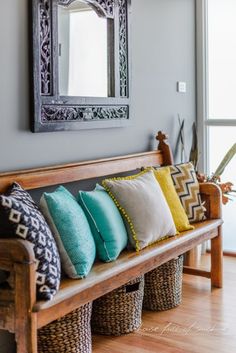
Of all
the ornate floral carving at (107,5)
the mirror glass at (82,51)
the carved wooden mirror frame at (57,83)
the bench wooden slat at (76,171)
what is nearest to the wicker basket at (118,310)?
the bench wooden slat at (76,171)

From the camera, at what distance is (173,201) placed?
3248 millimetres

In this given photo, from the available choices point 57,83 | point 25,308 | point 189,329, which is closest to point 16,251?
point 25,308

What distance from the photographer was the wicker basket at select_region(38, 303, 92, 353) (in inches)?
95.8

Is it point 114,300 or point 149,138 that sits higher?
point 149,138

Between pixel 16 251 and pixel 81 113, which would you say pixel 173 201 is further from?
pixel 16 251

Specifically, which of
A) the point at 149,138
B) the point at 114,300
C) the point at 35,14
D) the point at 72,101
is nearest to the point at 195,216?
the point at 149,138

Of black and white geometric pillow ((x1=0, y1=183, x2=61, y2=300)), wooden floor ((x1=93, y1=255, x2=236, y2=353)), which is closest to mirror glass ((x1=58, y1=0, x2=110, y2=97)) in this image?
black and white geometric pillow ((x1=0, y1=183, x2=61, y2=300))

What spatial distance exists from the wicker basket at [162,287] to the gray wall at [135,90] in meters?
0.80

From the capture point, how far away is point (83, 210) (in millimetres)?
2652

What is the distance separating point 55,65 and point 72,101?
0.24 metres

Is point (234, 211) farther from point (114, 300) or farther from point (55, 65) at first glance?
point (55, 65)

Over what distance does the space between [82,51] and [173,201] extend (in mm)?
1070

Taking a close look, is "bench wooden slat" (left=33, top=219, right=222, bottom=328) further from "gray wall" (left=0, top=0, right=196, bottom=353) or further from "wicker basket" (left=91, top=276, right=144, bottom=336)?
Answer: "gray wall" (left=0, top=0, right=196, bottom=353)

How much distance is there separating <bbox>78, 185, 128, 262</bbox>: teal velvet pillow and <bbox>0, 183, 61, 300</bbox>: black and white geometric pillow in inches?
18.1
